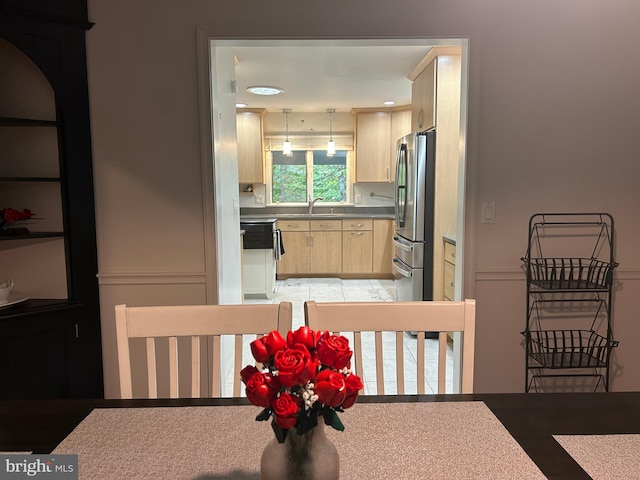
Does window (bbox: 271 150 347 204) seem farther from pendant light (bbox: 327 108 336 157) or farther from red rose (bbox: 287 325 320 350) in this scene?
red rose (bbox: 287 325 320 350)

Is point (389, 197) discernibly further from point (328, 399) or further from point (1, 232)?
point (328, 399)

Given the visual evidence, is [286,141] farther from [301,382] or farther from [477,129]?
[301,382]

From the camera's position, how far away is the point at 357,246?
5.89 m

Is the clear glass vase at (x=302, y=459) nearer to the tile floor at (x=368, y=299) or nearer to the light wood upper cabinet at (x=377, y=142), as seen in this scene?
the tile floor at (x=368, y=299)

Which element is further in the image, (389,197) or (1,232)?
(389,197)

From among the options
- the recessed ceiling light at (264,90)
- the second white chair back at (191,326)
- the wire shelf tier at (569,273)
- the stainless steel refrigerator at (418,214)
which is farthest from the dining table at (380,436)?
the recessed ceiling light at (264,90)

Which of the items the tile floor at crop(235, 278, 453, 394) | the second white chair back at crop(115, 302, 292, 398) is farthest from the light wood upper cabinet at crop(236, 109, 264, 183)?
the second white chair back at crop(115, 302, 292, 398)

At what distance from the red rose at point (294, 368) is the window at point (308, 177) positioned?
597 centimetres

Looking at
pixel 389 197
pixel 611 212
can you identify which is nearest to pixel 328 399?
pixel 611 212

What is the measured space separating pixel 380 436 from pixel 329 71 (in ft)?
12.0

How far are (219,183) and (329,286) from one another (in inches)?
138

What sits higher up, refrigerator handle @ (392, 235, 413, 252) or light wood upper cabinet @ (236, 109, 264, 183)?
light wood upper cabinet @ (236, 109, 264, 183)

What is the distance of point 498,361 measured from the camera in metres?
2.20

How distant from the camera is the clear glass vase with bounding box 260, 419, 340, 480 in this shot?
1.83ft
